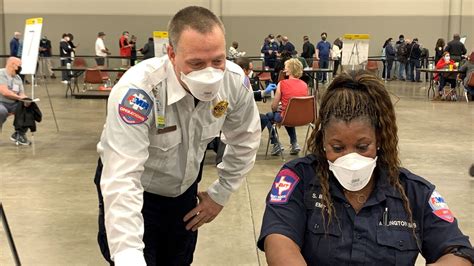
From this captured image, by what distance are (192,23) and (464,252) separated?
102 cm

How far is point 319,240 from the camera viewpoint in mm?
1680

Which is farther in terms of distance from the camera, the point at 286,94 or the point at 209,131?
the point at 286,94

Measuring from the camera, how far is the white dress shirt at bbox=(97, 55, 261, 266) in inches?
65.2

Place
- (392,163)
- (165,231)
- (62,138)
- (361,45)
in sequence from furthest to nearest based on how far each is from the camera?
(361,45) < (62,138) < (165,231) < (392,163)

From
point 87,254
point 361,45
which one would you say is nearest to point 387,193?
point 87,254

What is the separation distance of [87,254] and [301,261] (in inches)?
114

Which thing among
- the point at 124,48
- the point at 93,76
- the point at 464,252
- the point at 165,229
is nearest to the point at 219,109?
the point at 165,229

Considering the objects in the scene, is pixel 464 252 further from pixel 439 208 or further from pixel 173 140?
pixel 173 140

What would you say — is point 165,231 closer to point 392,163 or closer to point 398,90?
point 392,163

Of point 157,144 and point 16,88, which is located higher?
point 157,144

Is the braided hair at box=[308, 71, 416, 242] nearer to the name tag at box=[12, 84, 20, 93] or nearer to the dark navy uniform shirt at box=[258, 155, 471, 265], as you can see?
the dark navy uniform shirt at box=[258, 155, 471, 265]

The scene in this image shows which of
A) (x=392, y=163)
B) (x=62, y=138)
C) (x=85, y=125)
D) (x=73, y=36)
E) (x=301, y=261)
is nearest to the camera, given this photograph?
(x=301, y=261)

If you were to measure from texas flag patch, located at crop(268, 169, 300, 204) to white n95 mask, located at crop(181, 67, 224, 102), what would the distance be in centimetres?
34

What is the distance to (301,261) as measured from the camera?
1633 millimetres
